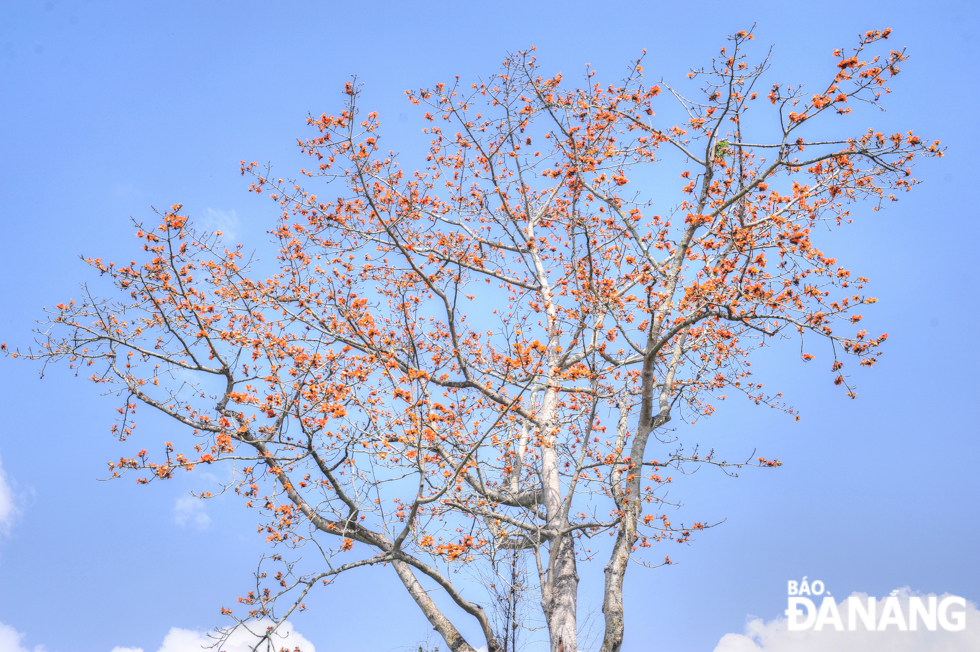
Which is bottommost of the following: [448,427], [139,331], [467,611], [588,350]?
[467,611]

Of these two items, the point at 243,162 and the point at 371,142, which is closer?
the point at 371,142

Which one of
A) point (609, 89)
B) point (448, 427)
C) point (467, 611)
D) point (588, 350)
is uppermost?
point (609, 89)

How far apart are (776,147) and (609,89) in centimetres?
216

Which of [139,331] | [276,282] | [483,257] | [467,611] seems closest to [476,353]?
[483,257]

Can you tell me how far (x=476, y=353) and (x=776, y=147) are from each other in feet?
15.7

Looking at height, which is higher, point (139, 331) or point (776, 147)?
point (776, 147)

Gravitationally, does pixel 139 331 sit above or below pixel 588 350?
below

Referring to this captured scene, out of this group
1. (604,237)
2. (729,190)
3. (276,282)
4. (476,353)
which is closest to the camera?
(729,190)

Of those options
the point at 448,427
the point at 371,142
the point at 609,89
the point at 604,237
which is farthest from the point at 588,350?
the point at 371,142

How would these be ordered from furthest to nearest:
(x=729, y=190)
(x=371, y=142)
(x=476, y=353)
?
(x=476, y=353) → (x=371, y=142) → (x=729, y=190)

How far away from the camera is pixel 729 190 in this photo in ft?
22.2

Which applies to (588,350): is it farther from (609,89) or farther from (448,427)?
(609,89)

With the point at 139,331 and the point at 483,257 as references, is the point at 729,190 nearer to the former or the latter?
the point at 483,257

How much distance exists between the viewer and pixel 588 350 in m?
8.58
